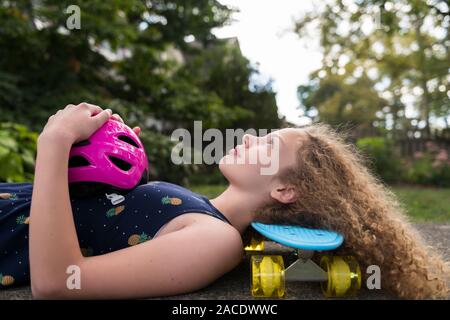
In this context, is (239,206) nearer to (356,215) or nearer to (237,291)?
(237,291)

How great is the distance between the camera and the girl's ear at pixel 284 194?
6.88 ft

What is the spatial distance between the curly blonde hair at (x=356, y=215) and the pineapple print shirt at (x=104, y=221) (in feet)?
1.45

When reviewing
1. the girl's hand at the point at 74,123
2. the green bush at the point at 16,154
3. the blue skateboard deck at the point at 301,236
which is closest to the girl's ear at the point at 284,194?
the blue skateboard deck at the point at 301,236

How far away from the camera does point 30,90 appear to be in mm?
6754

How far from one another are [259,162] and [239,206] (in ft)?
0.80

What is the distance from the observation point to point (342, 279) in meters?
1.78

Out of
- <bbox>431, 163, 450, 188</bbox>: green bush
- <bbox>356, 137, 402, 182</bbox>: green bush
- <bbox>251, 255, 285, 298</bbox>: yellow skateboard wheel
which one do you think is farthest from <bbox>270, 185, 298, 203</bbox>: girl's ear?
<bbox>431, 163, 450, 188</bbox>: green bush

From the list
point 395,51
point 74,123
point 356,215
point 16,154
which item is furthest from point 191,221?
point 395,51

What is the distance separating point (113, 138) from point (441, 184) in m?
10.7

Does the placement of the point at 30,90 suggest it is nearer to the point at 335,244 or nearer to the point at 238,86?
the point at 335,244

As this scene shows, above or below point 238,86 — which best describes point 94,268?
below

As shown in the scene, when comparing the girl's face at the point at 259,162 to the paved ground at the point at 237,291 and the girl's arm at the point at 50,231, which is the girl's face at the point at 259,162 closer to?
the paved ground at the point at 237,291

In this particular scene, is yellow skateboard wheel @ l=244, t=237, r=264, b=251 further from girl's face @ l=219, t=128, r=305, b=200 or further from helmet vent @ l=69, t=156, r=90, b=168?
helmet vent @ l=69, t=156, r=90, b=168
